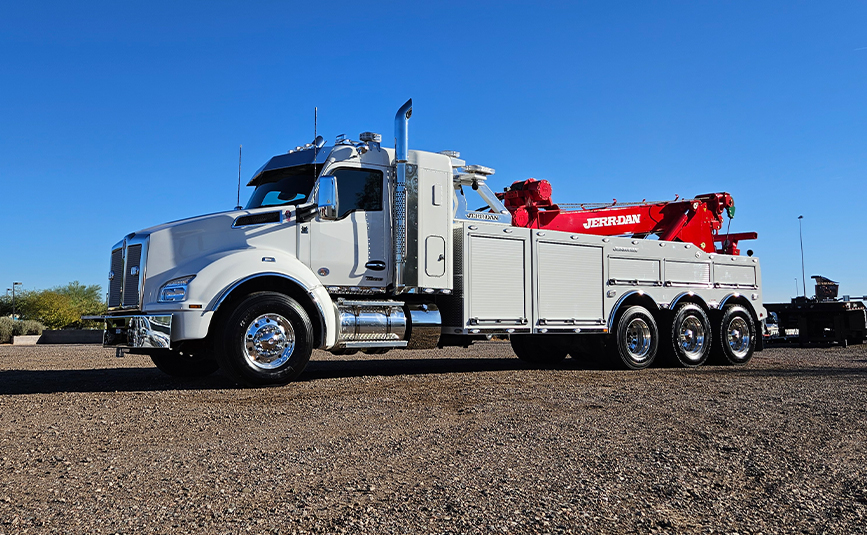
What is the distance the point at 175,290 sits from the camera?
7965mm

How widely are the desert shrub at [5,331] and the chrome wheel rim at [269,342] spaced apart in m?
33.4

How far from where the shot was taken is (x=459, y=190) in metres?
10.5

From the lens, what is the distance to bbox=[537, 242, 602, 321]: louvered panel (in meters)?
11.0

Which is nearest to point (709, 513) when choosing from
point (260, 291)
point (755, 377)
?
point (260, 291)

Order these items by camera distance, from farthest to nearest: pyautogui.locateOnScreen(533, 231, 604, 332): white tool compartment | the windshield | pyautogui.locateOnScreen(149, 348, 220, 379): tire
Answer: pyautogui.locateOnScreen(533, 231, 604, 332): white tool compartment < pyautogui.locateOnScreen(149, 348, 220, 379): tire < the windshield

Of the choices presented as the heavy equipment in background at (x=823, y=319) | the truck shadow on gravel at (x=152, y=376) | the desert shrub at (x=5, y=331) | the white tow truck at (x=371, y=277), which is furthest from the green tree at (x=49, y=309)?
the white tow truck at (x=371, y=277)

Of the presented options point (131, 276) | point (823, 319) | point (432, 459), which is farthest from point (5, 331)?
point (432, 459)

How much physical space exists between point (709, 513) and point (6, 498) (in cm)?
357

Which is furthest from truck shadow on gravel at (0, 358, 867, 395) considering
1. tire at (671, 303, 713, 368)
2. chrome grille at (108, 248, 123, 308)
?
chrome grille at (108, 248, 123, 308)

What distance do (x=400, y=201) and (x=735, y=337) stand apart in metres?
7.84

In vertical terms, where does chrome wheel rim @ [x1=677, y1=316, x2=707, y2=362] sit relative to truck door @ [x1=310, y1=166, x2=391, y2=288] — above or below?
below

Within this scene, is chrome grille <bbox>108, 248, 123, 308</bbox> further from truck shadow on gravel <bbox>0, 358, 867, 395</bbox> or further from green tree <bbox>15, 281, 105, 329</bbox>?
green tree <bbox>15, 281, 105, 329</bbox>

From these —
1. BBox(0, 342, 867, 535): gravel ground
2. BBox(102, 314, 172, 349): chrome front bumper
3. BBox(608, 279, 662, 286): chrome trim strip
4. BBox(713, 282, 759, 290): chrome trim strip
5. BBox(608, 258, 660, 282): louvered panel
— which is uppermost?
BBox(608, 258, 660, 282): louvered panel

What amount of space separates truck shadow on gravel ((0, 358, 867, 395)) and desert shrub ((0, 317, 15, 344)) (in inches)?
1122
